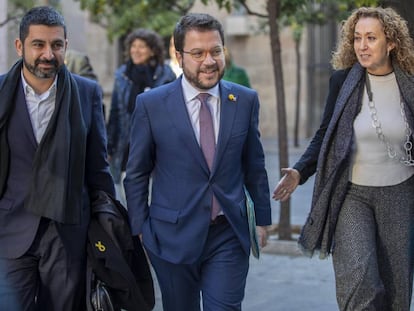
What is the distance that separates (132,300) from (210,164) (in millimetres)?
783

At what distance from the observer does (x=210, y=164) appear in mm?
4555

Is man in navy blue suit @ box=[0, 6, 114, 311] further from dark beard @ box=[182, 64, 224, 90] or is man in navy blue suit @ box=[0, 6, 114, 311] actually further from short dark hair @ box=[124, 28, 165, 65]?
short dark hair @ box=[124, 28, 165, 65]

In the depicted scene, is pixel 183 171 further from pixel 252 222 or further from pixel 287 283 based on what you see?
pixel 287 283

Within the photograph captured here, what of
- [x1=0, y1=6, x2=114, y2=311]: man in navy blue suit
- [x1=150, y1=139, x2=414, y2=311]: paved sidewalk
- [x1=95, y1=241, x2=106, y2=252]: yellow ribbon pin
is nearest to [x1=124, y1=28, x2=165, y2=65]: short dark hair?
[x1=150, y1=139, x2=414, y2=311]: paved sidewalk

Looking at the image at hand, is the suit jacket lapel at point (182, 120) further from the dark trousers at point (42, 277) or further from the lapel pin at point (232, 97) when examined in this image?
the dark trousers at point (42, 277)

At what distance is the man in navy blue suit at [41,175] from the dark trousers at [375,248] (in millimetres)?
1330

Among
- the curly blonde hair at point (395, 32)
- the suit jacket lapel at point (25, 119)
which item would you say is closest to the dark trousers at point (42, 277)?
the suit jacket lapel at point (25, 119)

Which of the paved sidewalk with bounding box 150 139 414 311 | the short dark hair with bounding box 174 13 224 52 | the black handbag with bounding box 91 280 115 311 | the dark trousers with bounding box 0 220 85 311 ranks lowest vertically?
the paved sidewalk with bounding box 150 139 414 311

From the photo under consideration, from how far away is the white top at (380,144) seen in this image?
15.5 feet

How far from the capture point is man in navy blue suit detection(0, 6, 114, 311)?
4387mm

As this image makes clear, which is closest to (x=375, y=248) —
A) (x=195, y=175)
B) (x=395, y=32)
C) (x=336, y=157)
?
(x=336, y=157)

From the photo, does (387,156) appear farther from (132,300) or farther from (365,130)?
(132,300)

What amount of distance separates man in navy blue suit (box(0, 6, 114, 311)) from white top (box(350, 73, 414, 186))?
141 centimetres

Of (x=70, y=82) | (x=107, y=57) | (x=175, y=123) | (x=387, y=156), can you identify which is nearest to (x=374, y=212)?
(x=387, y=156)
